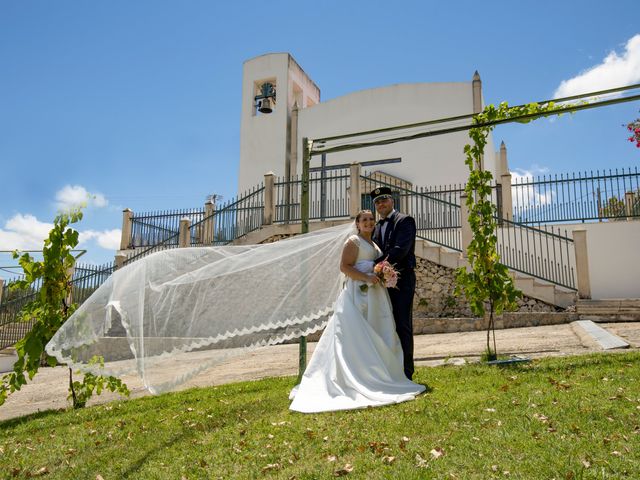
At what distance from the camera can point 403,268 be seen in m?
5.25

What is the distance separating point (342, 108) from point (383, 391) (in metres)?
20.7

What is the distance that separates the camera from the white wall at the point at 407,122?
20844mm

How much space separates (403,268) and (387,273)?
37 centimetres

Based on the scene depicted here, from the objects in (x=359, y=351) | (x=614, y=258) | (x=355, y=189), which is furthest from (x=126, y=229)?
(x=614, y=258)

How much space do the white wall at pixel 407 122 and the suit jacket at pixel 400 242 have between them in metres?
15.9

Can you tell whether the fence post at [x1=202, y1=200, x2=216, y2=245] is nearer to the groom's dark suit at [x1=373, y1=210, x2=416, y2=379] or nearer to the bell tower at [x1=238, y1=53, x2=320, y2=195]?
the bell tower at [x1=238, y1=53, x2=320, y2=195]

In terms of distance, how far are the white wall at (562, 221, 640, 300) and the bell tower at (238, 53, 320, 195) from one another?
14133 millimetres

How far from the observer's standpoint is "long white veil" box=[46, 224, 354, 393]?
169 inches

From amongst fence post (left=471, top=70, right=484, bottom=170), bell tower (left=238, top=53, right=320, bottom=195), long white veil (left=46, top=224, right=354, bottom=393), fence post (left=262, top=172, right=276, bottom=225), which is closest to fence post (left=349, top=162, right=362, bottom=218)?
fence post (left=262, top=172, right=276, bottom=225)

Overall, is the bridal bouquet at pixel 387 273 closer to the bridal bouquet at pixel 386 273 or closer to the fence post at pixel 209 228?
the bridal bouquet at pixel 386 273

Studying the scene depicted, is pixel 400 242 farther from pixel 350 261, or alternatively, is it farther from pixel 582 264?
pixel 582 264

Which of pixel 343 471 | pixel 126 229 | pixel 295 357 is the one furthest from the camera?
pixel 126 229

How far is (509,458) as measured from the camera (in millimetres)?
2867

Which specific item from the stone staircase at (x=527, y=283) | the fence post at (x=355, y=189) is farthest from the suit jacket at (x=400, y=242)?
the fence post at (x=355, y=189)
